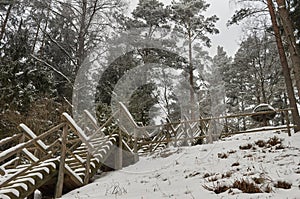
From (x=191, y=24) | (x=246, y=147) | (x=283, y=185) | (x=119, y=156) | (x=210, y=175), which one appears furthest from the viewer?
(x=191, y=24)

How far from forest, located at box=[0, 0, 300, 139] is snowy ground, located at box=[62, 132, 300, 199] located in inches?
118

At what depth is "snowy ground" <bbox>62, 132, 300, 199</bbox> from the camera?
4.14m

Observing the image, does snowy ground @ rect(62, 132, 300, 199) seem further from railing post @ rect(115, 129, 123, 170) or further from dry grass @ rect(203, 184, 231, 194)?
railing post @ rect(115, 129, 123, 170)

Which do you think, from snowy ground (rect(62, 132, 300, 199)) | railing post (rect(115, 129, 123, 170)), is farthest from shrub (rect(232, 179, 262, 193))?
railing post (rect(115, 129, 123, 170))

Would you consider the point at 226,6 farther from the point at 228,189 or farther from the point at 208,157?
the point at 228,189

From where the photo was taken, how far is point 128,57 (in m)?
17.9

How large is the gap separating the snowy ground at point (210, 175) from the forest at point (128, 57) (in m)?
3.00

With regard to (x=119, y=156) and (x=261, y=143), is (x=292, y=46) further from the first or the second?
(x=119, y=156)

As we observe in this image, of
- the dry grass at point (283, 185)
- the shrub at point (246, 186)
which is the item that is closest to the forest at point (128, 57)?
the dry grass at point (283, 185)

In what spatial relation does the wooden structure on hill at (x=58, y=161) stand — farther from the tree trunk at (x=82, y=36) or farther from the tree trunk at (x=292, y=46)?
the tree trunk at (x=292, y=46)

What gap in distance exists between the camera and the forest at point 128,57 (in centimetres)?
1073

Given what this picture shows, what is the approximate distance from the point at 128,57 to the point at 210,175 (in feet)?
44.6

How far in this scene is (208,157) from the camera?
7.12 m

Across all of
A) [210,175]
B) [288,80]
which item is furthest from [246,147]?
[288,80]
